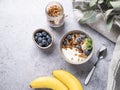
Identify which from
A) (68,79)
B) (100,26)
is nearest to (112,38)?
(100,26)

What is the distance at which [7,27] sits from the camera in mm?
1063

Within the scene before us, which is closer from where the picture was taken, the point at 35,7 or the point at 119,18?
the point at 119,18

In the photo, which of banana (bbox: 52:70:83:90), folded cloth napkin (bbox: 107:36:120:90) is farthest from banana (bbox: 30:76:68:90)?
folded cloth napkin (bbox: 107:36:120:90)

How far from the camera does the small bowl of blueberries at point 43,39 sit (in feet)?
3.32

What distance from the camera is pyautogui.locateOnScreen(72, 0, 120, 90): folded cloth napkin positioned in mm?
928

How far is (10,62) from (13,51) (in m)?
0.03

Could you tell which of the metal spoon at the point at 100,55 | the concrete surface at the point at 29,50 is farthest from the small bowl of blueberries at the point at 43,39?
the metal spoon at the point at 100,55

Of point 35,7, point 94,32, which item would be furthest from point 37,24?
point 94,32

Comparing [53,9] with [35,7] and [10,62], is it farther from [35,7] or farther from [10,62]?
[10,62]

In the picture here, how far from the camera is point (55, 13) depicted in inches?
40.8

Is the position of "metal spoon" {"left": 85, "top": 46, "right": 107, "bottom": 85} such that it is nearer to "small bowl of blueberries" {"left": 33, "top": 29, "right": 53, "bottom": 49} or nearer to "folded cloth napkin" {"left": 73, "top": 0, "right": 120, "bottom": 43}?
"folded cloth napkin" {"left": 73, "top": 0, "right": 120, "bottom": 43}

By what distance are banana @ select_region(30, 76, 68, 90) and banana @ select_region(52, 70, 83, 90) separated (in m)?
0.01

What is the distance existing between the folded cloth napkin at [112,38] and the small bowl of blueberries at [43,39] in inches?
3.9

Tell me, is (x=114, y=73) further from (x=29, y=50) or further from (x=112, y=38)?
(x=29, y=50)
